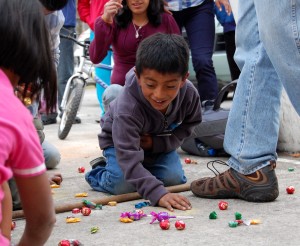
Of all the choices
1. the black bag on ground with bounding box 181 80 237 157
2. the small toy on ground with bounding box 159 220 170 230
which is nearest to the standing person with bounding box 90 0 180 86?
the black bag on ground with bounding box 181 80 237 157

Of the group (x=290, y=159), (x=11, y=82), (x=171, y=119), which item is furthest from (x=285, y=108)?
(x=11, y=82)

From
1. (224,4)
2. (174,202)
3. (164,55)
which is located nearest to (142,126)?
(164,55)

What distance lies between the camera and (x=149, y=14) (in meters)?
5.52

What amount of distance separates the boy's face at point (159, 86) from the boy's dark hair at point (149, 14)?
5.66ft

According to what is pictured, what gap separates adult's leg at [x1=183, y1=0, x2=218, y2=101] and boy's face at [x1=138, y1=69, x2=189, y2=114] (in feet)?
7.05

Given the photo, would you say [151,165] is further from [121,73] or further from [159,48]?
[121,73]

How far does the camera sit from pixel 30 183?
188cm

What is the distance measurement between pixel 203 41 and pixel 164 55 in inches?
87.4

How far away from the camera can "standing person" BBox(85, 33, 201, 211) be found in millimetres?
3760

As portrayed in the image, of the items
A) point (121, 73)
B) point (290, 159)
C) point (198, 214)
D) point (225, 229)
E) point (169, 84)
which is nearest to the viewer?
point (225, 229)

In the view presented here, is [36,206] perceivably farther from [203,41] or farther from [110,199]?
[203,41]

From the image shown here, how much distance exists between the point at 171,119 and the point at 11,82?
215 cm

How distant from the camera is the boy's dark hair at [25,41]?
6.16 feet

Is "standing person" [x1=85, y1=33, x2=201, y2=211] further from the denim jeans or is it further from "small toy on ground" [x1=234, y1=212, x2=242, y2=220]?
the denim jeans
